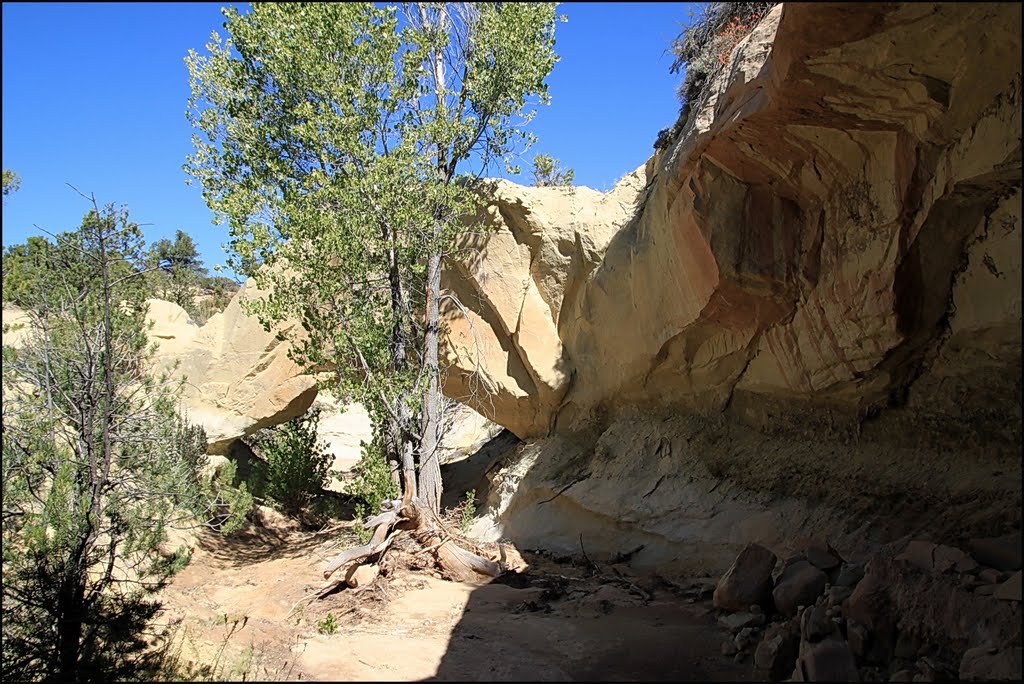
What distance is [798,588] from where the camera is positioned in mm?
5477

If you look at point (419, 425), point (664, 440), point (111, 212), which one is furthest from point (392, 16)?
point (664, 440)

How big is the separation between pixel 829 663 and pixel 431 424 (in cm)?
659

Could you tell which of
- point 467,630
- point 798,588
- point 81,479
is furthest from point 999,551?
→ point 81,479

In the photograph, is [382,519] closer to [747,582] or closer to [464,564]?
[464,564]

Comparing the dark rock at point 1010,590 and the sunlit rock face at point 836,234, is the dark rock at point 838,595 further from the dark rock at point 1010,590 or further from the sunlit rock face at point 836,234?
the sunlit rock face at point 836,234

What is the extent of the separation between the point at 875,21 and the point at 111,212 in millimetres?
6832

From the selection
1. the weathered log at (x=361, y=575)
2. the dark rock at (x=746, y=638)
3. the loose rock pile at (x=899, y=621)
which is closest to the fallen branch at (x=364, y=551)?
the weathered log at (x=361, y=575)

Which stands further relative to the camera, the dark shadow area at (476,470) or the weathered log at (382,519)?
the dark shadow area at (476,470)

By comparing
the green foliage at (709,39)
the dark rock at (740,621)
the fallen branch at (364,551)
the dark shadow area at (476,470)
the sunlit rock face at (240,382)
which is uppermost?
the green foliage at (709,39)

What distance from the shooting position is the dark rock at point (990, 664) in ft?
12.4

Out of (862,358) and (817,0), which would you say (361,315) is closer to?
(862,358)

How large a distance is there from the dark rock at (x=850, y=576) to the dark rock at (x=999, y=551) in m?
0.76

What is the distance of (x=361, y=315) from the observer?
391 inches

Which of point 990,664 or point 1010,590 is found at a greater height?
point 1010,590
